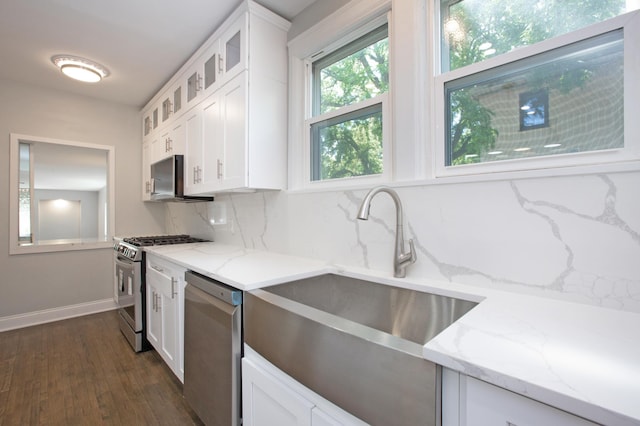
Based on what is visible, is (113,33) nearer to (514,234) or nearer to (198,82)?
(198,82)

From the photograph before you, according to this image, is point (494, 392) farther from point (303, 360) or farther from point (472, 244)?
point (472, 244)

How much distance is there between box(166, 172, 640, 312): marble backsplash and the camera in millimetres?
880

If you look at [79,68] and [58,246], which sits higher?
[79,68]

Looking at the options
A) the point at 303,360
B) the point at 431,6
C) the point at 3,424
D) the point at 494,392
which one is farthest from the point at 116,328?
the point at 431,6

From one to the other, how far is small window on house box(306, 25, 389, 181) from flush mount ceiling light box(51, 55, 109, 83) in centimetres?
209

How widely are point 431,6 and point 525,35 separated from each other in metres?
0.45

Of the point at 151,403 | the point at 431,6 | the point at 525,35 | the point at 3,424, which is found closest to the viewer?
the point at 525,35

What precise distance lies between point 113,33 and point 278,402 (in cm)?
268

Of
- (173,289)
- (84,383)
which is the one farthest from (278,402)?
(84,383)

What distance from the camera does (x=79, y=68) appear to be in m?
2.54

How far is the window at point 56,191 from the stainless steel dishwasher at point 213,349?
2686mm

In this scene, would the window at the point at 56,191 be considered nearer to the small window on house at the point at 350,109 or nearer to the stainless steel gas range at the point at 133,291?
the stainless steel gas range at the point at 133,291

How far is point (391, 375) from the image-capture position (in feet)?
2.21

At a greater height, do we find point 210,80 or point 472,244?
point 210,80
